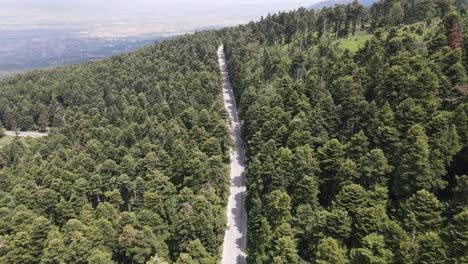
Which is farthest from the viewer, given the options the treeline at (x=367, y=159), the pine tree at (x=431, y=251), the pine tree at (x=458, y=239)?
the treeline at (x=367, y=159)

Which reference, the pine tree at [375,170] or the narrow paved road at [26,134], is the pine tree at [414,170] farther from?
the narrow paved road at [26,134]

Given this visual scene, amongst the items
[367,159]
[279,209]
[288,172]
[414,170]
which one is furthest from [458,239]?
[288,172]

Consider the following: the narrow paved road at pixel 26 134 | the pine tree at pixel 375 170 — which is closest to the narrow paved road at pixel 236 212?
the pine tree at pixel 375 170

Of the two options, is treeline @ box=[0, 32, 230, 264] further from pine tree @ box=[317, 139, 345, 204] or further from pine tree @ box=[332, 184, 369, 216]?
pine tree @ box=[332, 184, 369, 216]

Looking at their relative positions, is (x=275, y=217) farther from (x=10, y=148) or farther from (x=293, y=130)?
(x=10, y=148)

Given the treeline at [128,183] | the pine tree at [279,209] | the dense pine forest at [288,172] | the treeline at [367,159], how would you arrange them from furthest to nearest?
the treeline at [128,183] → the pine tree at [279,209] → the dense pine forest at [288,172] → the treeline at [367,159]

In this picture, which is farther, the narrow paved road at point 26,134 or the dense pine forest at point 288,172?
the narrow paved road at point 26,134

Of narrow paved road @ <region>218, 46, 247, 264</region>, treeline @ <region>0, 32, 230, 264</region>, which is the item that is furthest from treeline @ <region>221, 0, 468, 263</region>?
treeline @ <region>0, 32, 230, 264</region>

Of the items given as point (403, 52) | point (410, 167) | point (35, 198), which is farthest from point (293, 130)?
point (35, 198)
